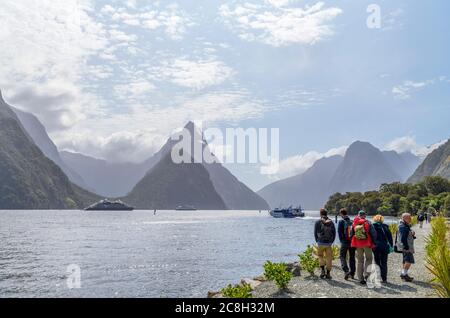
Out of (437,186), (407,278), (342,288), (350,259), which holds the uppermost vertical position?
(437,186)

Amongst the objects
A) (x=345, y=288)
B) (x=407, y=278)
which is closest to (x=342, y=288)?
(x=345, y=288)

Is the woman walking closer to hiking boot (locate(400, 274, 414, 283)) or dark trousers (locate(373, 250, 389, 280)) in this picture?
dark trousers (locate(373, 250, 389, 280))

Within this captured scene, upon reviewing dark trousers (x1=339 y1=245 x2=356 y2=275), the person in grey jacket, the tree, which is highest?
the tree

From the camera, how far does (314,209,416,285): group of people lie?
1734cm

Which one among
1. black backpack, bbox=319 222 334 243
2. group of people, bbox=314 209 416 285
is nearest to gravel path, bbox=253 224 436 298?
group of people, bbox=314 209 416 285

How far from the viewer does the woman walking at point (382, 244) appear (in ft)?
57.7

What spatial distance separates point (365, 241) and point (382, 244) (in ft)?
3.34

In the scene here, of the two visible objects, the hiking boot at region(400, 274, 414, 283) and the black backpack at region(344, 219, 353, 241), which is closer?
the black backpack at region(344, 219, 353, 241)

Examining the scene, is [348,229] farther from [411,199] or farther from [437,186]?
[437,186]

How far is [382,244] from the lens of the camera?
17625 millimetres

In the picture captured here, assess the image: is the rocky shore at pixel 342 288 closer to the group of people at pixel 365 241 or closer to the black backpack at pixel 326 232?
the group of people at pixel 365 241

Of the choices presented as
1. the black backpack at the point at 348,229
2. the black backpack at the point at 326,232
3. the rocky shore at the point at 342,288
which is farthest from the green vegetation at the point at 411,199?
the black backpack at the point at 326,232
